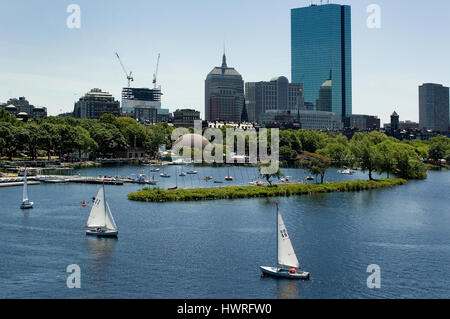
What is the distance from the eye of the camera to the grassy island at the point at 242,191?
94.8m

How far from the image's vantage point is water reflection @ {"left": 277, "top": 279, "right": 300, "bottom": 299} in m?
46.0

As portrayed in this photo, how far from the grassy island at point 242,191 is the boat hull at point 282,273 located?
4483cm

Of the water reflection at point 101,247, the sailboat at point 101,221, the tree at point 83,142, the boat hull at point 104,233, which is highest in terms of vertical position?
the tree at point 83,142

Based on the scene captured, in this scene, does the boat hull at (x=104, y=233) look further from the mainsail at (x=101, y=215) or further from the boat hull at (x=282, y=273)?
the boat hull at (x=282, y=273)

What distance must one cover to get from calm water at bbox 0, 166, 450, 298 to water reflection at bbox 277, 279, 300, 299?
8 cm

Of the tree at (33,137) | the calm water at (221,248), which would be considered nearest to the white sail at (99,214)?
the calm water at (221,248)

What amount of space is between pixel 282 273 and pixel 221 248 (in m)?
11.7

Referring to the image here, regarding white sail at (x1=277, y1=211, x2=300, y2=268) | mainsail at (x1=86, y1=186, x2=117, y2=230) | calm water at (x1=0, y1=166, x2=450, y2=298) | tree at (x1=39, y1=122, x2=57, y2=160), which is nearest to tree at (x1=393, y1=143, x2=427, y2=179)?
calm water at (x1=0, y1=166, x2=450, y2=298)

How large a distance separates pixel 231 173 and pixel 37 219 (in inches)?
3026

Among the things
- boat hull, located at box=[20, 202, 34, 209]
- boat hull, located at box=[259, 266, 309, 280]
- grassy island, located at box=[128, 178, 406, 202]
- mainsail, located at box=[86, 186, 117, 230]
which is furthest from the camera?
grassy island, located at box=[128, 178, 406, 202]

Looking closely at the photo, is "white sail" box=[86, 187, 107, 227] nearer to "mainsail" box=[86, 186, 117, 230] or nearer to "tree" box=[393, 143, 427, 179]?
"mainsail" box=[86, 186, 117, 230]

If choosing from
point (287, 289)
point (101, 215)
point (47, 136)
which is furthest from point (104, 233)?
point (47, 136)
